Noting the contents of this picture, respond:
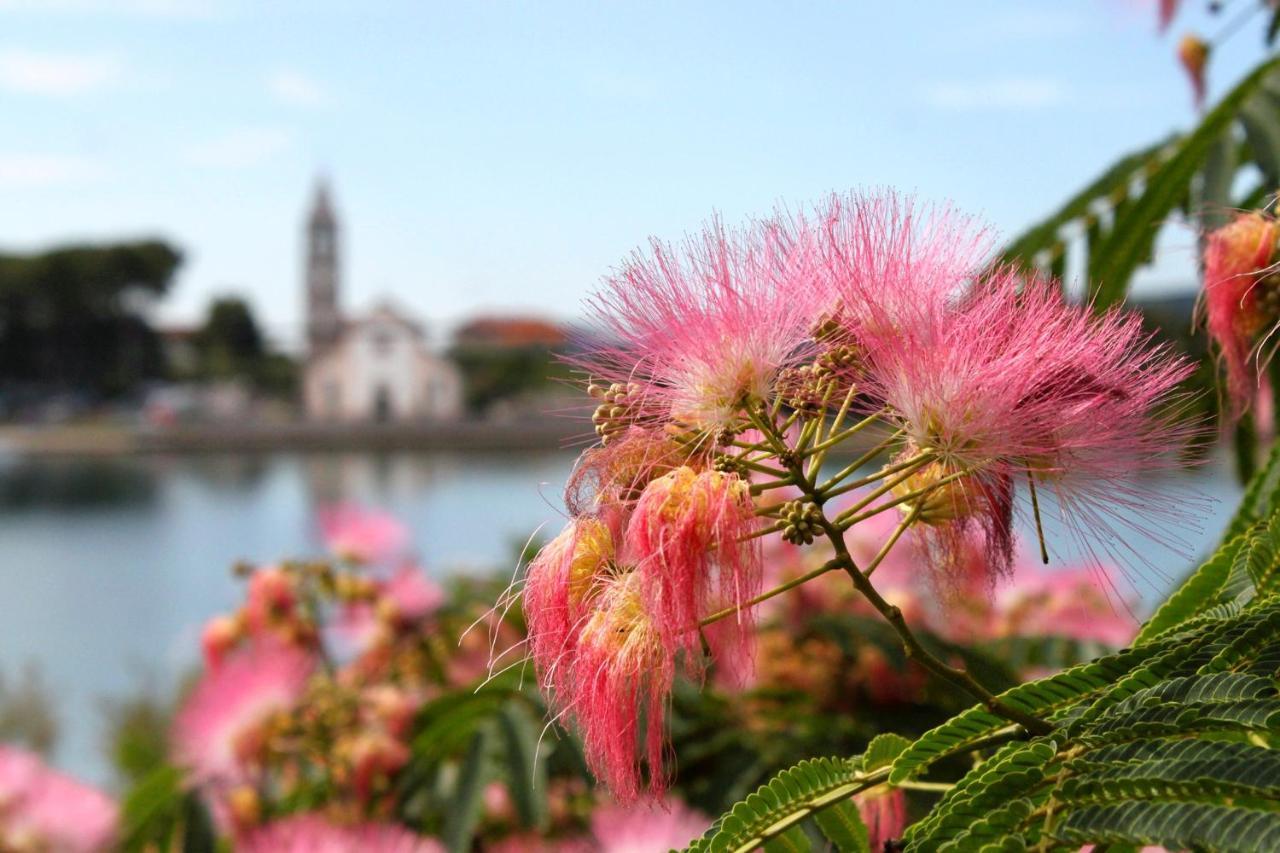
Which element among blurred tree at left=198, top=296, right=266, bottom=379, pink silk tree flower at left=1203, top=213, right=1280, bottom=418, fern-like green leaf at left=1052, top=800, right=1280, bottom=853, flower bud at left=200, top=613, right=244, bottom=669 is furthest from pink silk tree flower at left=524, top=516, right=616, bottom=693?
blurred tree at left=198, top=296, right=266, bottom=379

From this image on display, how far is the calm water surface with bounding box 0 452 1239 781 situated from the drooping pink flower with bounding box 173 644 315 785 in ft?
1.74

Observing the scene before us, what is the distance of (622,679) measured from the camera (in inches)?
29.6

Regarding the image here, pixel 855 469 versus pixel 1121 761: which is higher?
pixel 855 469

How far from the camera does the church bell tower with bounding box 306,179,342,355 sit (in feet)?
295

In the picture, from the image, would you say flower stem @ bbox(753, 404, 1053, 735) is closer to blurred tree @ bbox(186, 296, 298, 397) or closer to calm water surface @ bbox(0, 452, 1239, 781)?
calm water surface @ bbox(0, 452, 1239, 781)

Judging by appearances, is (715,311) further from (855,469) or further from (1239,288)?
(1239,288)

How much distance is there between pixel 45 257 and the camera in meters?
65.0

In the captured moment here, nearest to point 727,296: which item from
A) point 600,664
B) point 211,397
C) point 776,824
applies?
point 600,664

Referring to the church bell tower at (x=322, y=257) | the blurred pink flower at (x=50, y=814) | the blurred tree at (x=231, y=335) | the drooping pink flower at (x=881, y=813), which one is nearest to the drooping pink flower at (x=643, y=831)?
the drooping pink flower at (x=881, y=813)

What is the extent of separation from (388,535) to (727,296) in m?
2.28

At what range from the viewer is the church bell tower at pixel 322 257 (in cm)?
9000

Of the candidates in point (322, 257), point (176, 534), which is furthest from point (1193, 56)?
point (322, 257)

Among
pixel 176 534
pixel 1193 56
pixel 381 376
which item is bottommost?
pixel 176 534

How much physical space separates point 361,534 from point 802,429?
2301mm
